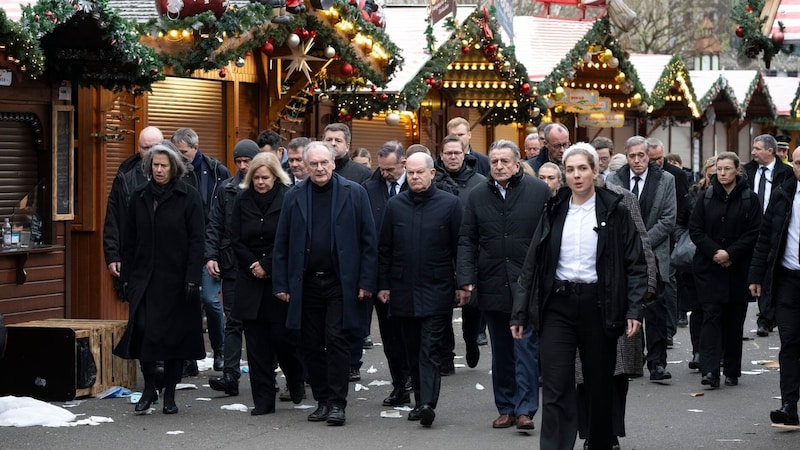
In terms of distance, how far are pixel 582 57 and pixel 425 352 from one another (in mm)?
13790

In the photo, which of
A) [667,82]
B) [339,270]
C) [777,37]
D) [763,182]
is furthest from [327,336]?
[667,82]

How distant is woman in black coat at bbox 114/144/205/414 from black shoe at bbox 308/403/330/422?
1.06 m

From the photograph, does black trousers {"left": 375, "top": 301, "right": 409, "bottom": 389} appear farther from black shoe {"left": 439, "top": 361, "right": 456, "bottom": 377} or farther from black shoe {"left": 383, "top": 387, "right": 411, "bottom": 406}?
black shoe {"left": 439, "top": 361, "right": 456, "bottom": 377}

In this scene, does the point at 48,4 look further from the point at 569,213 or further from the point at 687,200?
the point at 687,200

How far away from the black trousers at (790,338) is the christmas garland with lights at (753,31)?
2.70m

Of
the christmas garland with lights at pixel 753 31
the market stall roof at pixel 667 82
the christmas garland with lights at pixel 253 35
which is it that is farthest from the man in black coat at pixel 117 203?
the market stall roof at pixel 667 82

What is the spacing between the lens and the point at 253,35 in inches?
616

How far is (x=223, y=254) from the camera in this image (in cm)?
1247

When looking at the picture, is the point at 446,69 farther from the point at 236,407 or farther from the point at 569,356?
the point at 569,356

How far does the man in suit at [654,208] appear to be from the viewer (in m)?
12.9

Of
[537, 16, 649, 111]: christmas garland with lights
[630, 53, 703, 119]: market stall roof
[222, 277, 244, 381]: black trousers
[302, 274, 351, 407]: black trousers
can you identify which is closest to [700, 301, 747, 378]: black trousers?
[302, 274, 351, 407]: black trousers

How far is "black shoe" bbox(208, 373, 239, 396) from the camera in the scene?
1209cm

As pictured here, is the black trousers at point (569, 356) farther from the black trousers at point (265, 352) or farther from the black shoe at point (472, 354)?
the black shoe at point (472, 354)

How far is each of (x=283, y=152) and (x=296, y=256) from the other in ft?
10.5
